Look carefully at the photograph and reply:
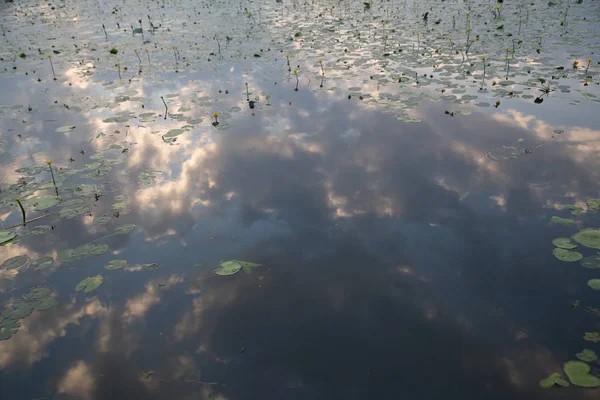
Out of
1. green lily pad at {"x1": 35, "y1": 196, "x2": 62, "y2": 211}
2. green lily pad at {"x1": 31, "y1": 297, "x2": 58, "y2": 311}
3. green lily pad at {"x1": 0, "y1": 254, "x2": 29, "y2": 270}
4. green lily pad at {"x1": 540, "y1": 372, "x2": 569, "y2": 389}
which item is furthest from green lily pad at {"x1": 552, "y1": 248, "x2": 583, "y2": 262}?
green lily pad at {"x1": 35, "y1": 196, "x2": 62, "y2": 211}

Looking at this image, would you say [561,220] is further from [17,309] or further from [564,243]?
[17,309]

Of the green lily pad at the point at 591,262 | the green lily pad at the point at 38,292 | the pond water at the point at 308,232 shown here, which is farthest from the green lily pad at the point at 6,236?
the green lily pad at the point at 591,262

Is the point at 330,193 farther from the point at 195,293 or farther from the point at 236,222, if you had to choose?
the point at 195,293

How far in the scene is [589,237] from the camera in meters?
3.46

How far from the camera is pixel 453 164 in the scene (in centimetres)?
469

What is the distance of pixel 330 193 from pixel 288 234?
31.2 inches

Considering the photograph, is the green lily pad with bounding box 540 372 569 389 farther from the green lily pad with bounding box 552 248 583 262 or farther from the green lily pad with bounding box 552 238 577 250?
the green lily pad with bounding box 552 238 577 250

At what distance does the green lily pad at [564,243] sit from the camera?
3407 millimetres

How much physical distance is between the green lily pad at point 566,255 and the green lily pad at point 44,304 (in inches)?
162

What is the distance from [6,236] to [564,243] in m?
5.18

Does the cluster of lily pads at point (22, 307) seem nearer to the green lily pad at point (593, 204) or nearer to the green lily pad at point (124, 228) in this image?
the green lily pad at point (124, 228)

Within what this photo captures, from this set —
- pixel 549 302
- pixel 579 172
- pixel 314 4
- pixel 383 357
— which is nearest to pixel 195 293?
pixel 383 357

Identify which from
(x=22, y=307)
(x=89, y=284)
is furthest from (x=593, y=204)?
(x=22, y=307)

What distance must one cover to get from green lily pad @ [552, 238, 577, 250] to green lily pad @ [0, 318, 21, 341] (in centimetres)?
441
